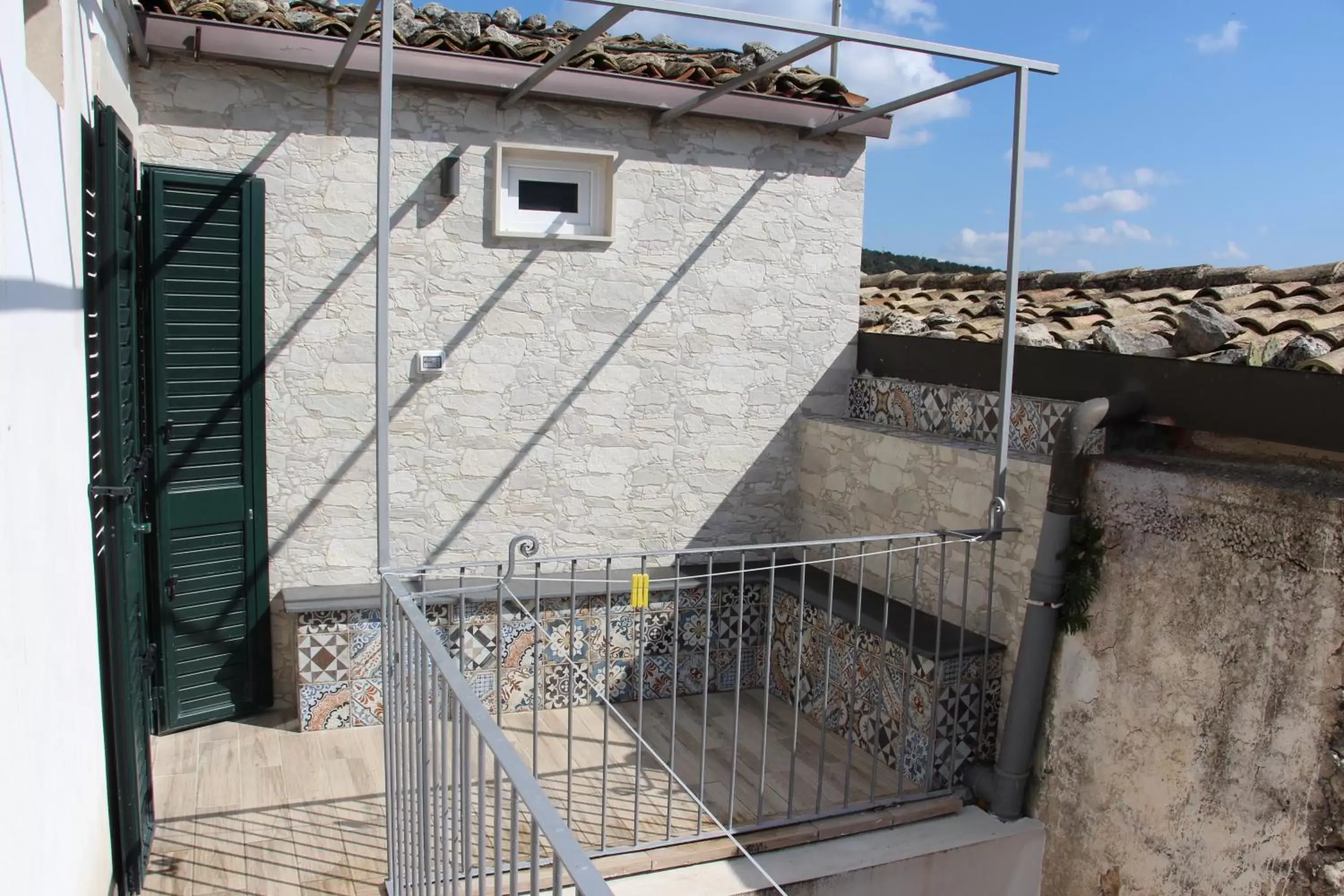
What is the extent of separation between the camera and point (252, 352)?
184 inches

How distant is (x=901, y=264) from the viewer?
31.2 feet

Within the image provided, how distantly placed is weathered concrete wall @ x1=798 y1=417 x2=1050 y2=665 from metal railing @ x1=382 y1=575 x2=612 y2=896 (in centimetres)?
214

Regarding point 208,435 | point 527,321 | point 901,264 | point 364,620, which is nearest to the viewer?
point 208,435

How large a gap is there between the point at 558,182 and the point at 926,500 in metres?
2.39

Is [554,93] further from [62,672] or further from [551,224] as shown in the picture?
[62,672]

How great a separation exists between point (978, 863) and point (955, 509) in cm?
150

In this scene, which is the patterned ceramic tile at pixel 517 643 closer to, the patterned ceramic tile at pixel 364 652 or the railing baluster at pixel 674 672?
the patterned ceramic tile at pixel 364 652

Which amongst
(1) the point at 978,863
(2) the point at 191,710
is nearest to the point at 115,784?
(2) the point at 191,710

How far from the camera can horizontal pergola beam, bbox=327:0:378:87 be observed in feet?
12.2

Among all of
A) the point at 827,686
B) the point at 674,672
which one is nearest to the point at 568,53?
the point at 674,672

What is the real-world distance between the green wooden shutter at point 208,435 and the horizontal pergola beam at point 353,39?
0.57 meters

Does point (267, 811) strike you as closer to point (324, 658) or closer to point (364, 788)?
point (364, 788)

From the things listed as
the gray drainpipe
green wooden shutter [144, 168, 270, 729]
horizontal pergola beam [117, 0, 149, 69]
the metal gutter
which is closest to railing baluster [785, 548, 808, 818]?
the gray drainpipe

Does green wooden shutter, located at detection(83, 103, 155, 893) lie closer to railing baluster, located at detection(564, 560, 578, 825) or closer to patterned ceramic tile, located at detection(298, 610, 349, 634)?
patterned ceramic tile, located at detection(298, 610, 349, 634)
